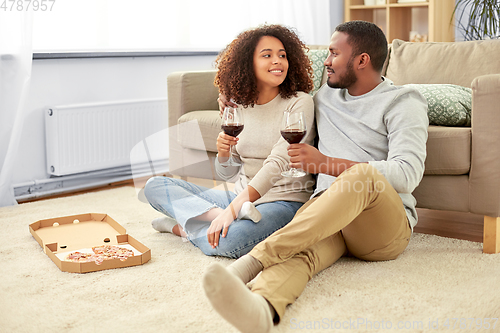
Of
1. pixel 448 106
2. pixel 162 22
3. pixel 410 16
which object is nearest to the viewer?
pixel 448 106

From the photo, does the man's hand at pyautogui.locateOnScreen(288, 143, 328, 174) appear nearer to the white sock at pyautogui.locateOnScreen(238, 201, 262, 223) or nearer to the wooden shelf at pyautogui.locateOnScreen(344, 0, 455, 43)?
the white sock at pyautogui.locateOnScreen(238, 201, 262, 223)

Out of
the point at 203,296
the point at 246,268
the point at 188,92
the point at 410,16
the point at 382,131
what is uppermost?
the point at 410,16

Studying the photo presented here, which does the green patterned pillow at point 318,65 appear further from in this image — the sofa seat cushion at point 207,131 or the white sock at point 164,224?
the white sock at point 164,224

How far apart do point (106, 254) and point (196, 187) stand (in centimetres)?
44

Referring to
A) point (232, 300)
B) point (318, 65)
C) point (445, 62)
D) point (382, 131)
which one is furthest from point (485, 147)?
point (232, 300)

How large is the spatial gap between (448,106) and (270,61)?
0.73 meters

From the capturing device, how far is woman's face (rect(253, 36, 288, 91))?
1.83m

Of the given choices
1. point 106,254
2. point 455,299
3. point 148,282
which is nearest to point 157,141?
point 106,254

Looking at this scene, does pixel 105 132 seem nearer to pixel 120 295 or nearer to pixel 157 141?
pixel 157 141

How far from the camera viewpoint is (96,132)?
3164 millimetres

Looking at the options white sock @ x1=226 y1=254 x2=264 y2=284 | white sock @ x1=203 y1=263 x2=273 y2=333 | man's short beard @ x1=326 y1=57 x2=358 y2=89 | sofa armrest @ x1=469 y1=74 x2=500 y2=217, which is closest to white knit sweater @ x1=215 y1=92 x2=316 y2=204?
man's short beard @ x1=326 y1=57 x2=358 y2=89

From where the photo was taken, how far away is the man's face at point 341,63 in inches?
69.7

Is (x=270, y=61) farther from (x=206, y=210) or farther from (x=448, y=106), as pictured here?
(x=448, y=106)

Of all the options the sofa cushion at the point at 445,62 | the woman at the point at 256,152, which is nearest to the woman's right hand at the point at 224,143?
the woman at the point at 256,152
